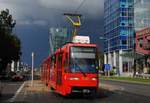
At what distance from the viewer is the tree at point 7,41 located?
270 feet

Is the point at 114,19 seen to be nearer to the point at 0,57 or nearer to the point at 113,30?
the point at 113,30

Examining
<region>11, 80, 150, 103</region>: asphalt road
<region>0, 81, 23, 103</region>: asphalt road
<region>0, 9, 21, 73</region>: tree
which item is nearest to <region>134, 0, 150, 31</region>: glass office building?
<region>0, 9, 21, 73</region>: tree

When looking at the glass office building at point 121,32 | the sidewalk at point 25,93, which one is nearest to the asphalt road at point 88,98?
the sidewalk at point 25,93

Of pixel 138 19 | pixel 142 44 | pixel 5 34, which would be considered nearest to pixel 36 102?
pixel 5 34

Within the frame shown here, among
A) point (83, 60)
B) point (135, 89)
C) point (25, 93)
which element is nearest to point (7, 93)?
point (25, 93)

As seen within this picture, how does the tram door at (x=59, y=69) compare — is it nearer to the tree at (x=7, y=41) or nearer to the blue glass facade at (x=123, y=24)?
the tree at (x=7, y=41)

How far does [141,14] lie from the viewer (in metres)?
125

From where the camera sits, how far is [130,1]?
127188 mm

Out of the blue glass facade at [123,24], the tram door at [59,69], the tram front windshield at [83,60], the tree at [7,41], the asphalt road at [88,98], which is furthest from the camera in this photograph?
the blue glass facade at [123,24]

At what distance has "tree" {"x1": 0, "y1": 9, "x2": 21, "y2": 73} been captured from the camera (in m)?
82.4

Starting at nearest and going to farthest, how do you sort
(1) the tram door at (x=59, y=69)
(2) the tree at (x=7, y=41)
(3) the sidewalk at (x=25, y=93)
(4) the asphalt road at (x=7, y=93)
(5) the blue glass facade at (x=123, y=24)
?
(3) the sidewalk at (x=25, y=93) → (4) the asphalt road at (x=7, y=93) → (1) the tram door at (x=59, y=69) → (2) the tree at (x=7, y=41) → (5) the blue glass facade at (x=123, y=24)

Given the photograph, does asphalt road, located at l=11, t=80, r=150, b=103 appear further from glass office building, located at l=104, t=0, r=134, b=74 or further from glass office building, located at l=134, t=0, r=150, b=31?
glass office building, located at l=104, t=0, r=134, b=74

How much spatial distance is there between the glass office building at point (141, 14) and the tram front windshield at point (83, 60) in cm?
9972

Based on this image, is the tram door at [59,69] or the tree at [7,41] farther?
the tree at [7,41]
